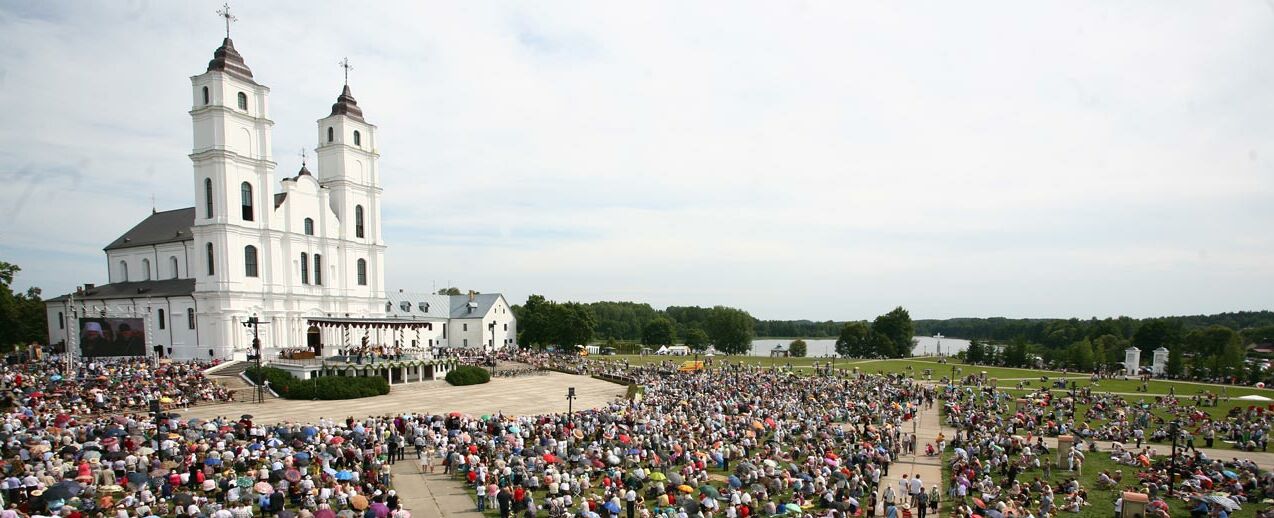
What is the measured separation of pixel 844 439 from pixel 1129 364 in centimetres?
4790

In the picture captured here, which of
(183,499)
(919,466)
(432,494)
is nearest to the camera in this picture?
(183,499)

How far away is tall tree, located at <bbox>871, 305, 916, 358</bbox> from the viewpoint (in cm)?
7869

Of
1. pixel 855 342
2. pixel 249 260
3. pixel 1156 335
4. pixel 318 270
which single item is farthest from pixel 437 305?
pixel 1156 335

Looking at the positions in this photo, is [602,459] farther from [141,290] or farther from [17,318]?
[17,318]

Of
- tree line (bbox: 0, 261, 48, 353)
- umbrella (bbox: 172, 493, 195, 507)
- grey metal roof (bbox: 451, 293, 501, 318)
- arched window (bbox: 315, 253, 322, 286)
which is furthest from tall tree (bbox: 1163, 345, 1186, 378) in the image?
tree line (bbox: 0, 261, 48, 353)

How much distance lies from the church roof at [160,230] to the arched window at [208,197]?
589 cm

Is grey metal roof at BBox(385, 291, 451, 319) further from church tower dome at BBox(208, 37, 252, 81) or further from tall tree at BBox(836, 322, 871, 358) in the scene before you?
tall tree at BBox(836, 322, 871, 358)

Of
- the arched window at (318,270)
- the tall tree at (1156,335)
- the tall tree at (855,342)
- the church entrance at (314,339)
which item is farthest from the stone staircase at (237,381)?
the tall tree at (1156,335)

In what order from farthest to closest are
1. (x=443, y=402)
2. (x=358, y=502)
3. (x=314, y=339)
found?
(x=314, y=339) < (x=443, y=402) < (x=358, y=502)

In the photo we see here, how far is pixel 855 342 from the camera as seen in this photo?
80875 millimetres

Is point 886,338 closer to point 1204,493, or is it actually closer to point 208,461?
point 1204,493

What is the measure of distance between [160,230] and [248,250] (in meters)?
11.6

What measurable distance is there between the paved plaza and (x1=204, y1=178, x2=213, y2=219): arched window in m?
15.9

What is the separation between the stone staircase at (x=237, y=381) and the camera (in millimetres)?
32263
